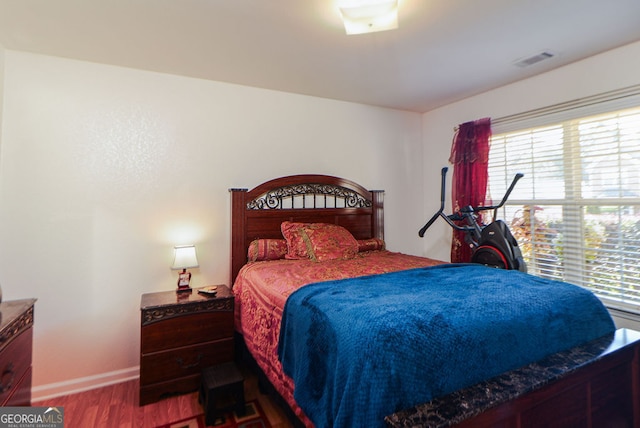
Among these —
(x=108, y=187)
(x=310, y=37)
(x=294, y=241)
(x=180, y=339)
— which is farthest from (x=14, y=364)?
(x=310, y=37)

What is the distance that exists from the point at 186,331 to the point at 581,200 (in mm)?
3404

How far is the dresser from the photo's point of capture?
4.47 feet

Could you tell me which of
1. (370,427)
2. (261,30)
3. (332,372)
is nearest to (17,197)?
(261,30)

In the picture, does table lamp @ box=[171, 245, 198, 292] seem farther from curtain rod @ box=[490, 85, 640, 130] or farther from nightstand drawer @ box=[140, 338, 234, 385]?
curtain rod @ box=[490, 85, 640, 130]

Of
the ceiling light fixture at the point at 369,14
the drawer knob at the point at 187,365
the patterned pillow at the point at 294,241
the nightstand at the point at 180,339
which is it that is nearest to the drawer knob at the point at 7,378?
the nightstand at the point at 180,339

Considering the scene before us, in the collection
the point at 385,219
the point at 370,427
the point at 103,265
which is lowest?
the point at 370,427

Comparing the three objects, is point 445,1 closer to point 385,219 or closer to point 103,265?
point 385,219

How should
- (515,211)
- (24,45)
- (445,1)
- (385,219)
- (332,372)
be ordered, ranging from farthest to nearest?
(385,219) → (515,211) → (24,45) → (445,1) → (332,372)

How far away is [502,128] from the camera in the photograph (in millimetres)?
3246

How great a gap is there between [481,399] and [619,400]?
1.10 meters

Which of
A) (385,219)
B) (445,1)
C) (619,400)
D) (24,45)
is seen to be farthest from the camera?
(385,219)

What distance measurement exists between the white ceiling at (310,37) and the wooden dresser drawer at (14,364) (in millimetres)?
1878

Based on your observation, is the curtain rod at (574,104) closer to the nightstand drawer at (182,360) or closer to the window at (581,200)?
the window at (581,200)

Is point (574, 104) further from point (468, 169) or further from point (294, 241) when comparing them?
point (294, 241)
